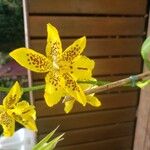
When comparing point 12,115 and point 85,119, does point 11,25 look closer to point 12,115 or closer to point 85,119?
point 85,119

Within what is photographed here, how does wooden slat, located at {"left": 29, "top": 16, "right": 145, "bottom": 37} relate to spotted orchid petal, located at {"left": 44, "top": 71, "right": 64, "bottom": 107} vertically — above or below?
above

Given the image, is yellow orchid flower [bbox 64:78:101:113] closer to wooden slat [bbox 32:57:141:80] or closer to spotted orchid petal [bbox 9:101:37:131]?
spotted orchid petal [bbox 9:101:37:131]

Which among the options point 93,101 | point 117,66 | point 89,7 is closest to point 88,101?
point 93,101

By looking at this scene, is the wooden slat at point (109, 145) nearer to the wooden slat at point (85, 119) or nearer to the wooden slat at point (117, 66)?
the wooden slat at point (85, 119)

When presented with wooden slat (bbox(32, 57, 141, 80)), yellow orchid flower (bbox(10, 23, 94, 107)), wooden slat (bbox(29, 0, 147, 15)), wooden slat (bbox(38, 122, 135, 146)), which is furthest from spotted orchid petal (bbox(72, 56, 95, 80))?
wooden slat (bbox(38, 122, 135, 146))

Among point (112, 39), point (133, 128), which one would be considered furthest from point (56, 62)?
point (133, 128)

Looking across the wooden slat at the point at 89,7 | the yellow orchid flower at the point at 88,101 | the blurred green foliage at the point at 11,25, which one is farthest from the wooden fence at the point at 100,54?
the yellow orchid flower at the point at 88,101
